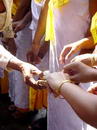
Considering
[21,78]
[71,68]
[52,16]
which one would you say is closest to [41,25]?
[52,16]

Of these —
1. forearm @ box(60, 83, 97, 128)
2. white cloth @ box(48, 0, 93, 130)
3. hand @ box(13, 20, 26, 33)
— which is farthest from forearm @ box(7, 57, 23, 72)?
hand @ box(13, 20, 26, 33)

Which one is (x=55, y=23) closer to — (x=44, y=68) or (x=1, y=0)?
(x=1, y=0)

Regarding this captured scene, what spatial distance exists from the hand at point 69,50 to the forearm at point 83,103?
0.55 metres

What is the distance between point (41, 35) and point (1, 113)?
0.99 meters

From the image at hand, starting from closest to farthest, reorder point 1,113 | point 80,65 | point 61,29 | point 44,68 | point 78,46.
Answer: point 80,65
point 78,46
point 61,29
point 44,68
point 1,113

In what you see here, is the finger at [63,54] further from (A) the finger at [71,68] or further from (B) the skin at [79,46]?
(A) the finger at [71,68]

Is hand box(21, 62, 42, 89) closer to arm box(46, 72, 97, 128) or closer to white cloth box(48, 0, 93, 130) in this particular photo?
white cloth box(48, 0, 93, 130)

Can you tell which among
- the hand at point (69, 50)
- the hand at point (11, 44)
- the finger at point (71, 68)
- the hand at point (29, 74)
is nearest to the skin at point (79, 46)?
the hand at point (69, 50)

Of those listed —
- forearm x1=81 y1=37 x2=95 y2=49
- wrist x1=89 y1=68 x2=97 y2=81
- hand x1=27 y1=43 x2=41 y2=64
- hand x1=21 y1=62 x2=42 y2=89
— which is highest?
wrist x1=89 y1=68 x2=97 y2=81

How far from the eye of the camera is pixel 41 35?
1977 millimetres

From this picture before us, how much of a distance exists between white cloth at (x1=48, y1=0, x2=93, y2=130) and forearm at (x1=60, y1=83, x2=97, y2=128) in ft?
2.12

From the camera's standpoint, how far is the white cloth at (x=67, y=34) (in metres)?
1.53

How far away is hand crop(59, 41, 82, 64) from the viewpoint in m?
1.44

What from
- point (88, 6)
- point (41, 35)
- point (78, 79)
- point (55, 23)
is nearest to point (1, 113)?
point (41, 35)
